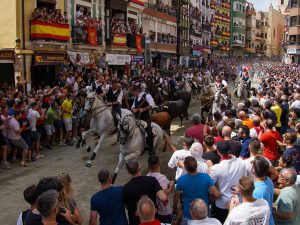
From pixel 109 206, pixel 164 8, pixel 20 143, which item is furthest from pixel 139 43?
pixel 109 206

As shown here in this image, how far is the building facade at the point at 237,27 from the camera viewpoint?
82938 mm

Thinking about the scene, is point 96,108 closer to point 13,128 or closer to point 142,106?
point 142,106

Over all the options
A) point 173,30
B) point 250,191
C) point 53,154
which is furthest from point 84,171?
point 173,30

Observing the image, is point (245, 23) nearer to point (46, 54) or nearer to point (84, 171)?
point (46, 54)

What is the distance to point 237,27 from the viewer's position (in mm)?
84062

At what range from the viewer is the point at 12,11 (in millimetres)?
19438

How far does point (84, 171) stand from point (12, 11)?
37.1 feet

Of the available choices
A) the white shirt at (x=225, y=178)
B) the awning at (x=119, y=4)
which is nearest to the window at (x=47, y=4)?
the awning at (x=119, y=4)

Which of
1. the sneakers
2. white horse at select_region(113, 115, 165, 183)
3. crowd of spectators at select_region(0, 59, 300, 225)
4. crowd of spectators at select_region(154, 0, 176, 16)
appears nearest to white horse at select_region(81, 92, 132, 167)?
white horse at select_region(113, 115, 165, 183)

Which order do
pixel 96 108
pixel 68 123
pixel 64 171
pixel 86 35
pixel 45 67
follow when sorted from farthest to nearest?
pixel 86 35 → pixel 45 67 → pixel 68 123 → pixel 96 108 → pixel 64 171

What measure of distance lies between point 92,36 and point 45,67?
398cm

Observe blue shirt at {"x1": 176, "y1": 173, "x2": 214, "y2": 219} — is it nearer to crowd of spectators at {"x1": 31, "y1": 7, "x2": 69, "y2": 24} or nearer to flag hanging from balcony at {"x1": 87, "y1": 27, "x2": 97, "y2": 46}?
crowd of spectators at {"x1": 31, "y1": 7, "x2": 69, "y2": 24}

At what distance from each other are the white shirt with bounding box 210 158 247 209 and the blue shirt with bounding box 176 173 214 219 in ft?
1.35

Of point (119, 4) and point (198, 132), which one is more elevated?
point (119, 4)
